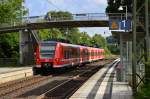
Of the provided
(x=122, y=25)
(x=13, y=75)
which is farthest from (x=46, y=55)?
(x=122, y=25)

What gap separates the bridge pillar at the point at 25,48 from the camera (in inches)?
2992

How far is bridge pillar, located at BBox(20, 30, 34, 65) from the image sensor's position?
76.0 m

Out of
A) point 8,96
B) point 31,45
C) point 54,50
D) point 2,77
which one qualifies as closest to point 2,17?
point 31,45

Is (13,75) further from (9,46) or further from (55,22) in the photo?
(9,46)

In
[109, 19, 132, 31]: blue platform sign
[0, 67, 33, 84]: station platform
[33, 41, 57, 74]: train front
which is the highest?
[109, 19, 132, 31]: blue platform sign

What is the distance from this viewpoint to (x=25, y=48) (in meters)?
78.2

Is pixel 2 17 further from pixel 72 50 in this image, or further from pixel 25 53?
pixel 72 50

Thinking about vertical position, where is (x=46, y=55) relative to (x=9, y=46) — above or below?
below

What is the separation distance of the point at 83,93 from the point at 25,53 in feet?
170

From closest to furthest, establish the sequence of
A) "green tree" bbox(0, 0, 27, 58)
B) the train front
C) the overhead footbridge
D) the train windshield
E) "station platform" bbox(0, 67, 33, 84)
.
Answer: "station platform" bbox(0, 67, 33, 84) < the train front < the train windshield < the overhead footbridge < "green tree" bbox(0, 0, 27, 58)

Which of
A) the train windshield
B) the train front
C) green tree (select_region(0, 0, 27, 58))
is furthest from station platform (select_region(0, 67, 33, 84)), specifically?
green tree (select_region(0, 0, 27, 58))

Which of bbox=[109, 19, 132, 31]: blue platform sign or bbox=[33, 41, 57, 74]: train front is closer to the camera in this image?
bbox=[109, 19, 132, 31]: blue platform sign

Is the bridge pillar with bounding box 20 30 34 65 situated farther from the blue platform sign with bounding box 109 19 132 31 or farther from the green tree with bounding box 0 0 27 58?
the blue platform sign with bounding box 109 19 132 31

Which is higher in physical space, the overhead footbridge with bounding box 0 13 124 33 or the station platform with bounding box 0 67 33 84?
the overhead footbridge with bounding box 0 13 124 33
